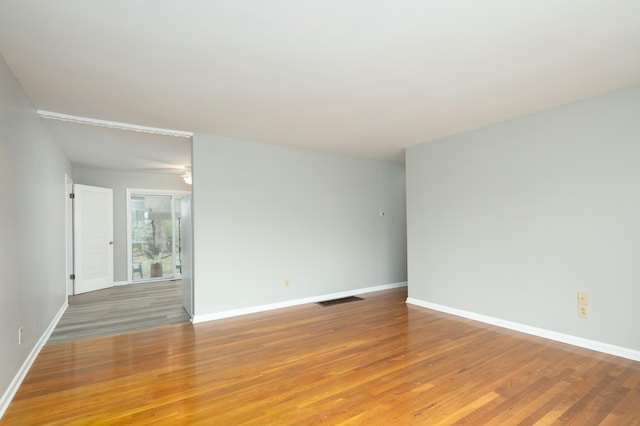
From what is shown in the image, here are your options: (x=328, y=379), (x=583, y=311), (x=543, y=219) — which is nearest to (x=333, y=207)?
(x=543, y=219)

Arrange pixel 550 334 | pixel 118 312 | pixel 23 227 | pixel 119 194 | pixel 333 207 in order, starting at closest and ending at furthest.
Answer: pixel 23 227 → pixel 550 334 → pixel 118 312 → pixel 333 207 → pixel 119 194

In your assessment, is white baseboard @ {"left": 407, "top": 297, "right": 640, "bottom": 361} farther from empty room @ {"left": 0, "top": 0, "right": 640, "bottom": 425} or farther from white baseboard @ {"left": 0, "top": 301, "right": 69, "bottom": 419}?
white baseboard @ {"left": 0, "top": 301, "right": 69, "bottom": 419}

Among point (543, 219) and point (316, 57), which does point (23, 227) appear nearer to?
point (316, 57)

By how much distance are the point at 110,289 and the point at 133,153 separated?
2.89 m

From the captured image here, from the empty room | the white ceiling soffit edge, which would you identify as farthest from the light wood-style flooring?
the white ceiling soffit edge

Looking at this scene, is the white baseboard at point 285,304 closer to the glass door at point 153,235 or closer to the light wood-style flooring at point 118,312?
the light wood-style flooring at point 118,312

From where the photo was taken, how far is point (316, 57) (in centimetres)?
229

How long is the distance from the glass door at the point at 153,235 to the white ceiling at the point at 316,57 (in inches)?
159

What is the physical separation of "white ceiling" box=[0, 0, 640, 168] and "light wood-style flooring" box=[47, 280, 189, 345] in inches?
97.1

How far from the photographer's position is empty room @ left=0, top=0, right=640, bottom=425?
204 cm

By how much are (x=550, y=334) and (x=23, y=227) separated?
4.99 metres

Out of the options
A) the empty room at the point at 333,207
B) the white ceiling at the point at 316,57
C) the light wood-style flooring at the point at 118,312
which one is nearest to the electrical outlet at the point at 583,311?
the empty room at the point at 333,207

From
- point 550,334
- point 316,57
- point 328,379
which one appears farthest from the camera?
point 550,334

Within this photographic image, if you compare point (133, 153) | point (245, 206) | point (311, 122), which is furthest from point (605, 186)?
point (133, 153)
